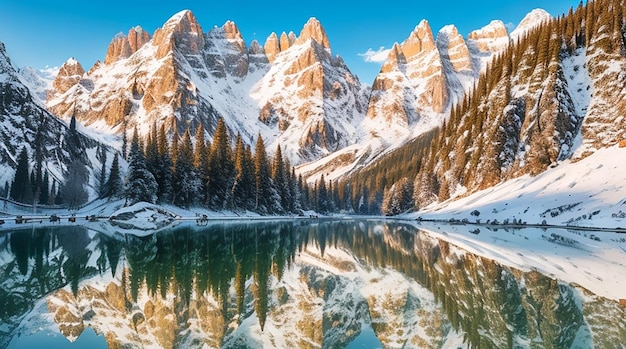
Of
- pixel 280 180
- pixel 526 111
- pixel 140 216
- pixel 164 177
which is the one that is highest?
pixel 526 111

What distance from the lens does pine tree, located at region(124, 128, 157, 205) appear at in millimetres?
69500

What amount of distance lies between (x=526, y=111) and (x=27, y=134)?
14364cm

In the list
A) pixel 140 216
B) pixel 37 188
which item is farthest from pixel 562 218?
pixel 37 188

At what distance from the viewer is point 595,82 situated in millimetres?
84562

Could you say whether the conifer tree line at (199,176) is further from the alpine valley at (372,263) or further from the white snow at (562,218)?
the white snow at (562,218)

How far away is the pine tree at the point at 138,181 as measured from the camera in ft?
228

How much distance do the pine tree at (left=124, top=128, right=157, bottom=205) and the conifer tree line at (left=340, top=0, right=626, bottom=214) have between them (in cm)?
6316

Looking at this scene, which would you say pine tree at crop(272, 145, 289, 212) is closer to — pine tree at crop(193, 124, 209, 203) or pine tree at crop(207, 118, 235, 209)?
pine tree at crop(207, 118, 235, 209)

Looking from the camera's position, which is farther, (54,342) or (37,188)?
(37,188)

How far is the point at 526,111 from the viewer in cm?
9044

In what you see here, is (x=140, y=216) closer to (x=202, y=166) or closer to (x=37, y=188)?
(x=202, y=166)

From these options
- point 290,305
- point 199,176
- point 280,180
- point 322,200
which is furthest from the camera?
point 322,200

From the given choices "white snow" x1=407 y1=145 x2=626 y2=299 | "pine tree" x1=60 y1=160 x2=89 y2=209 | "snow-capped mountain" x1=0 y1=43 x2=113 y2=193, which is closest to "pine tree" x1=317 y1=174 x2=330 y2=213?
"white snow" x1=407 y1=145 x2=626 y2=299

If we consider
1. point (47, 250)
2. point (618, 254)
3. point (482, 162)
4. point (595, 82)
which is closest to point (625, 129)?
point (595, 82)
